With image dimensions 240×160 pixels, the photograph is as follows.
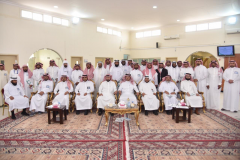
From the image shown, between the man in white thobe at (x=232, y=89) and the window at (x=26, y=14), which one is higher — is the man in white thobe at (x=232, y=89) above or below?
below

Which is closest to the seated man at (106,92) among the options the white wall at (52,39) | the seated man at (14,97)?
the seated man at (14,97)

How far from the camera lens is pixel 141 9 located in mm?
8367

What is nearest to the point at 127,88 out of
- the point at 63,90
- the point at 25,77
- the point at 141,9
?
the point at 63,90

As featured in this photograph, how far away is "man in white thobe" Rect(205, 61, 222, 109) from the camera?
603 centimetres

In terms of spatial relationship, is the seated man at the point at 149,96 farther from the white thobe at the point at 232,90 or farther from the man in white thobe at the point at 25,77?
the man in white thobe at the point at 25,77

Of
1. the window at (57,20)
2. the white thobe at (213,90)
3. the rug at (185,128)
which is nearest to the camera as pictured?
the rug at (185,128)

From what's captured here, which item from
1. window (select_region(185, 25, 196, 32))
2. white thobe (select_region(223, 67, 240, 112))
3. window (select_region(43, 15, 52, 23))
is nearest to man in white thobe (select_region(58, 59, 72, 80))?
window (select_region(43, 15, 52, 23))

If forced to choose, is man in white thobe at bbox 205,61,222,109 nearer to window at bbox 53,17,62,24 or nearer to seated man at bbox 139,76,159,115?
seated man at bbox 139,76,159,115

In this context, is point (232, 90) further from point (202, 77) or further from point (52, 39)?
point (52, 39)

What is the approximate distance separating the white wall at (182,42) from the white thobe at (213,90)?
185 inches

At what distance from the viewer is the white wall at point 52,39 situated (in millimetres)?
7086

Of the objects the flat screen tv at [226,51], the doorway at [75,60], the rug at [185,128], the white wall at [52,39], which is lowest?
the rug at [185,128]

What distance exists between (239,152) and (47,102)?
5187 mm

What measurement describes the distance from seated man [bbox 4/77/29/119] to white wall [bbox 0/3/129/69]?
8.25 ft
